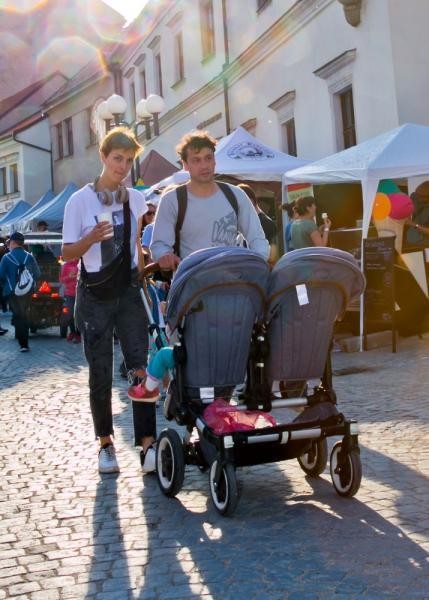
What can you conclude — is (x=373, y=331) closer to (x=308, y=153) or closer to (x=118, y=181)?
(x=118, y=181)

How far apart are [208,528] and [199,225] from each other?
1.61 meters

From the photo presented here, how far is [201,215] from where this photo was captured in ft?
14.7

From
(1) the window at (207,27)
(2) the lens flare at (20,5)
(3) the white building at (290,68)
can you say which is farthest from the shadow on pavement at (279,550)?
(2) the lens flare at (20,5)

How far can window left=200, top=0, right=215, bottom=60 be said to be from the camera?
22328 mm

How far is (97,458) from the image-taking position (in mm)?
5270

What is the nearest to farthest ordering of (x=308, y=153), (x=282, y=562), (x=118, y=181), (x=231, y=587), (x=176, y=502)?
1. (x=231, y=587)
2. (x=282, y=562)
3. (x=176, y=502)
4. (x=118, y=181)
5. (x=308, y=153)

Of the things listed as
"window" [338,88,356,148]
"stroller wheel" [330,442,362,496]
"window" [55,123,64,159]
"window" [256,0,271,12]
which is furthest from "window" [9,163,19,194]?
"stroller wheel" [330,442,362,496]

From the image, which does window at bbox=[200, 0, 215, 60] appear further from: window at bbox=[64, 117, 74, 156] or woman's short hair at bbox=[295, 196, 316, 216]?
window at bbox=[64, 117, 74, 156]

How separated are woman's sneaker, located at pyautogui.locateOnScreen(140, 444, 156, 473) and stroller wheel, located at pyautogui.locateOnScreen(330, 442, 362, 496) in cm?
102

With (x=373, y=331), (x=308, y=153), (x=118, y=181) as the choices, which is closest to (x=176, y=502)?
(x=118, y=181)

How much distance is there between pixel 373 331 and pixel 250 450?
665 centimetres

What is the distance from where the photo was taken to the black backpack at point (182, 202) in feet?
14.6

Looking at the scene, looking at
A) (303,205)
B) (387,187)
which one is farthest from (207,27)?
(303,205)

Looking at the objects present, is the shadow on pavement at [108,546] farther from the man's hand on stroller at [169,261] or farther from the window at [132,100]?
the window at [132,100]
